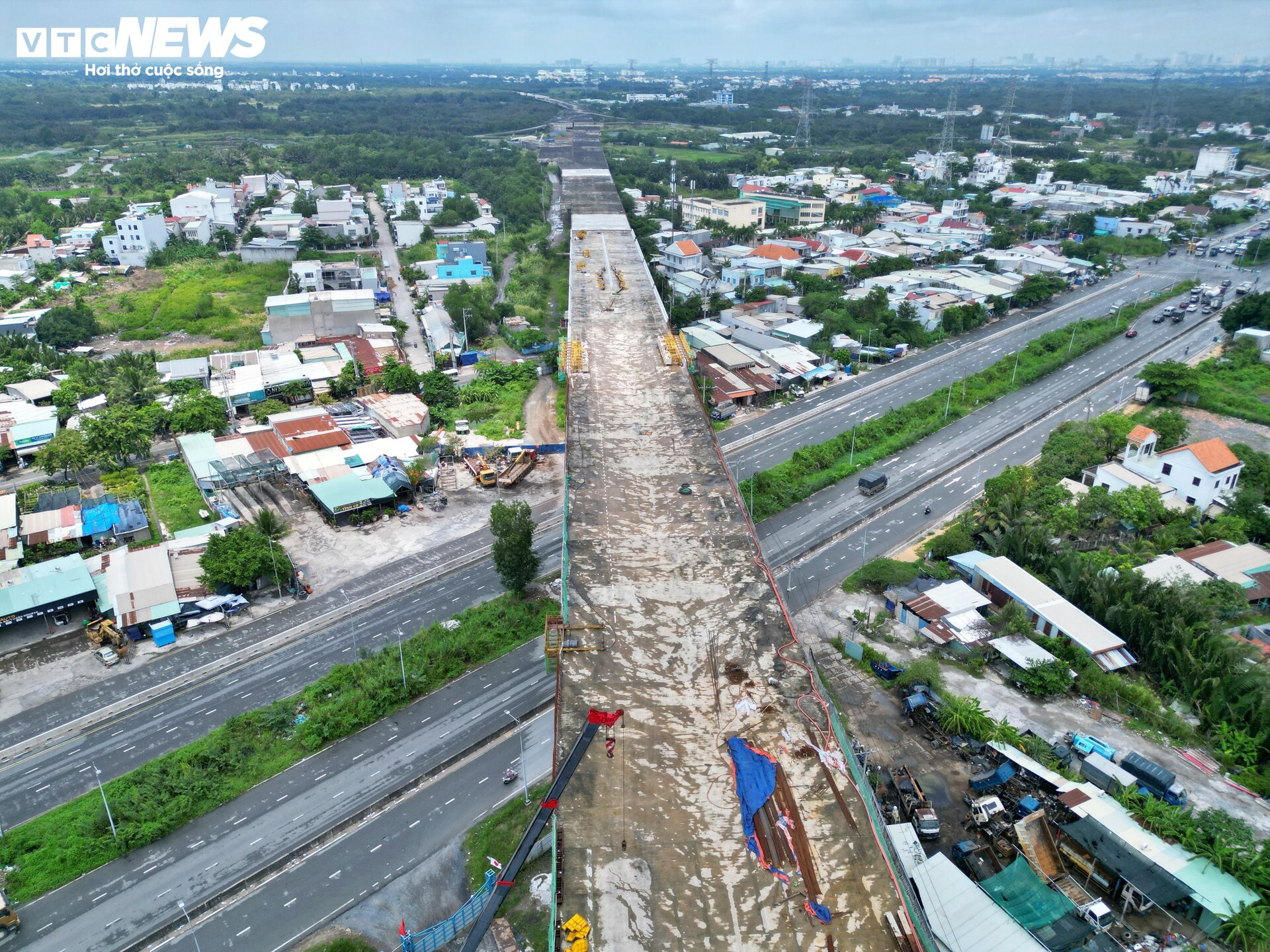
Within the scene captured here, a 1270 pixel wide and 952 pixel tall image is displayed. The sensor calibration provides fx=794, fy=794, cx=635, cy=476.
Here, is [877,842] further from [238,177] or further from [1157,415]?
[238,177]

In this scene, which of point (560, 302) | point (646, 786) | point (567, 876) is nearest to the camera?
point (567, 876)

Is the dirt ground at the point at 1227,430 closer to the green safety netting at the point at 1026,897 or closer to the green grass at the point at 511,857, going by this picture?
the green safety netting at the point at 1026,897

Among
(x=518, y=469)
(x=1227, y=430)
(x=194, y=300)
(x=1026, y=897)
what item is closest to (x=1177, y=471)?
(x=1227, y=430)

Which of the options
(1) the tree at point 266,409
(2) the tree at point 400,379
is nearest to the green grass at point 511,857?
(1) the tree at point 266,409

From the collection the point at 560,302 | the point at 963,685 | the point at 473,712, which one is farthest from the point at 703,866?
the point at 560,302

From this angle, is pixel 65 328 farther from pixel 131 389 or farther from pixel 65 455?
pixel 65 455

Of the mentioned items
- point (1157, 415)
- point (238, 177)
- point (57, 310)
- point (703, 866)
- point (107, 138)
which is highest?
point (107, 138)

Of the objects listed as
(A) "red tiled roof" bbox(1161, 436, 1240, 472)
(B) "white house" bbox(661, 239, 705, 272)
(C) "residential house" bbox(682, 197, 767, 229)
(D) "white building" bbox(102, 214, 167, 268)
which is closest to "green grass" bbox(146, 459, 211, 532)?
(B) "white house" bbox(661, 239, 705, 272)
